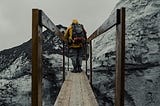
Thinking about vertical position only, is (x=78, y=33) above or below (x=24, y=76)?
above

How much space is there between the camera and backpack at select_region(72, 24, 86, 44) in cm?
869

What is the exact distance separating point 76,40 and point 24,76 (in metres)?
2.90

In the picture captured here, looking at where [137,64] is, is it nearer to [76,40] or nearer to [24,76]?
[76,40]

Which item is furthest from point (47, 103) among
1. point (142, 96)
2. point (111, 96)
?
point (142, 96)

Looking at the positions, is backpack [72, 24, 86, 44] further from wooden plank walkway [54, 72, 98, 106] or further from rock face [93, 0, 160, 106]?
wooden plank walkway [54, 72, 98, 106]

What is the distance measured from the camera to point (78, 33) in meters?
8.71

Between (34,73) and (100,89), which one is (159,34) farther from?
(34,73)

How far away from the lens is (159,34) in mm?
9852

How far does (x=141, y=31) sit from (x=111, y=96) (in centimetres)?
264

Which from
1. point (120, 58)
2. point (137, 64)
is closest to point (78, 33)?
point (137, 64)

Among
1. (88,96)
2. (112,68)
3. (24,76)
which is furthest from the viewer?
(24,76)

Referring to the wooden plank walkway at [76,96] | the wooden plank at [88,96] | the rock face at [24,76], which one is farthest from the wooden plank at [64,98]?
the rock face at [24,76]

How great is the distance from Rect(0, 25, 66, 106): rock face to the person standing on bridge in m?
1.33

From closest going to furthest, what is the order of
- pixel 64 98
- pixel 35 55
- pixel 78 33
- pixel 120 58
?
pixel 35 55
pixel 120 58
pixel 64 98
pixel 78 33
